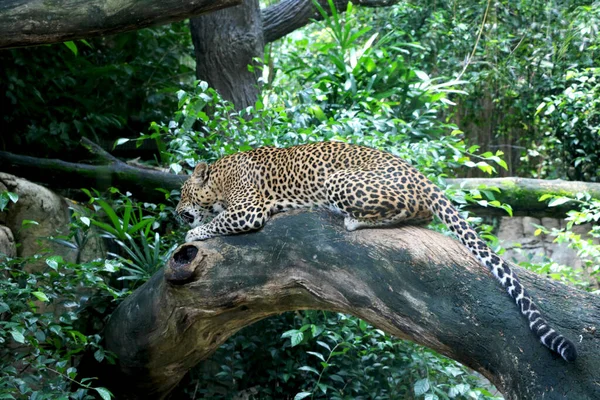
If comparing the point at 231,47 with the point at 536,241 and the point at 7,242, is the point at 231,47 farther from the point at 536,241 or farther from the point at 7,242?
the point at 536,241

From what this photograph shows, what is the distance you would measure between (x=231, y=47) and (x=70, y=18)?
4.50m

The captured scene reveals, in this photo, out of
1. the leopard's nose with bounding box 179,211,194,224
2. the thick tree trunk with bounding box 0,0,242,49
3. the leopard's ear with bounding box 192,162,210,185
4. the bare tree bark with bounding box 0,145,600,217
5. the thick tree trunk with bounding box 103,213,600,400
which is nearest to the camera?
the thick tree trunk with bounding box 103,213,600,400

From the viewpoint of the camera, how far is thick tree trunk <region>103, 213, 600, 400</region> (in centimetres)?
362

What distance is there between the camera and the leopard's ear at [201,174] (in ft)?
19.2

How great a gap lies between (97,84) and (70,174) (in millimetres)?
2030

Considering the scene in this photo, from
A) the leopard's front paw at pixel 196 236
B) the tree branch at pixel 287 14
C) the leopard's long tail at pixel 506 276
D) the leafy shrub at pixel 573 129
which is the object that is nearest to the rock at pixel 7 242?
the leopard's front paw at pixel 196 236

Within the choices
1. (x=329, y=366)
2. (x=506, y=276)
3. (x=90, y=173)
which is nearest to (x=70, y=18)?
(x=506, y=276)

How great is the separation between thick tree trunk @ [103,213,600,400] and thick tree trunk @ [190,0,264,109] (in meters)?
4.05

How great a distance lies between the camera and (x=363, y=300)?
4.25 m

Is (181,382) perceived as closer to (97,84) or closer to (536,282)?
(536,282)

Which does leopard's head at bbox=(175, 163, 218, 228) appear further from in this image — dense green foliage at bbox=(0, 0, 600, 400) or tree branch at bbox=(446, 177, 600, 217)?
tree branch at bbox=(446, 177, 600, 217)

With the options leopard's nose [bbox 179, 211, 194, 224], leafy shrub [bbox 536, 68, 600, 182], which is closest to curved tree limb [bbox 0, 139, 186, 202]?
leopard's nose [bbox 179, 211, 194, 224]

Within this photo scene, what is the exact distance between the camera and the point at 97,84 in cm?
944

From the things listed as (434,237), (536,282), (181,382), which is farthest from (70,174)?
(536,282)
